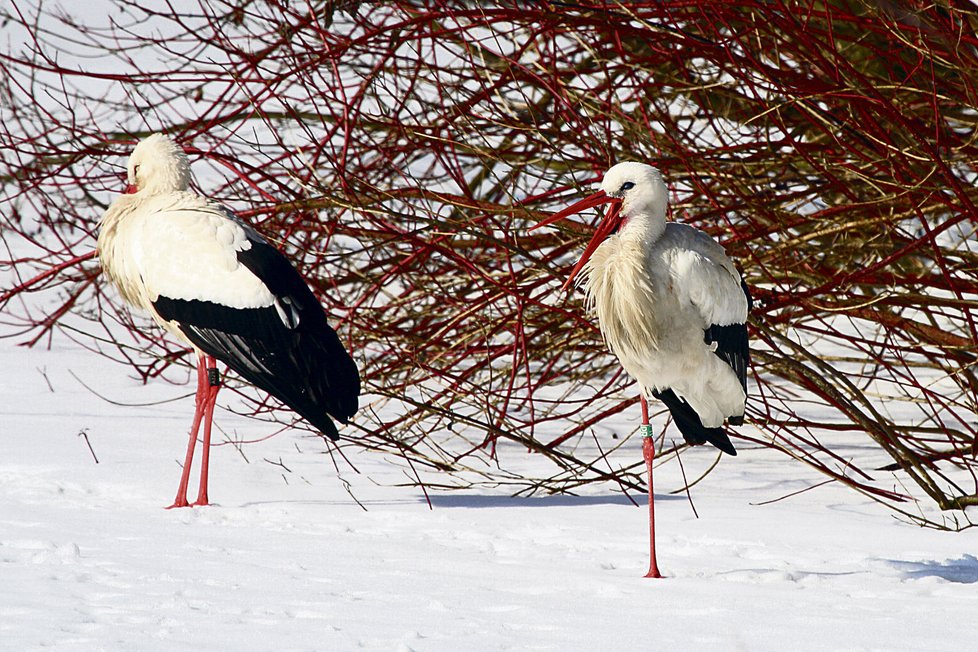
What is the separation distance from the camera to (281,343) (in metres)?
5.24

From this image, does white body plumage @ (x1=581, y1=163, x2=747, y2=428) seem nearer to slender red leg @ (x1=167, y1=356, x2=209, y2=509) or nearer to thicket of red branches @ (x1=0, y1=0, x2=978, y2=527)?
thicket of red branches @ (x1=0, y1=0, x2=978, y2=527)

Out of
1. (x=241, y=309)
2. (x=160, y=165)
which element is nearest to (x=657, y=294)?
(x=241, y=309)

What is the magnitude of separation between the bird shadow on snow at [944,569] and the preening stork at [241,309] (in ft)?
7.42

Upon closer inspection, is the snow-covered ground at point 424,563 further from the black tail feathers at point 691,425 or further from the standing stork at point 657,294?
the standing stork at point 657,294

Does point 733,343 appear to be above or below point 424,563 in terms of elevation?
above

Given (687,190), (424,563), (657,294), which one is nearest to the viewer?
(424,563)

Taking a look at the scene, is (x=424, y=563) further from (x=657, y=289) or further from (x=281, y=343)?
(x=281, y=343)

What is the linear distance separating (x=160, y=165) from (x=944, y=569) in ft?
12.0

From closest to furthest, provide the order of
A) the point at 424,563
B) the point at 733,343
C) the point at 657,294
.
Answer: the point at 424,563, the point at 657,294, the point at 733,343

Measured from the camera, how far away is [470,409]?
8.20 meters

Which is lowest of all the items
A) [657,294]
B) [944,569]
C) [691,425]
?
[944,569]

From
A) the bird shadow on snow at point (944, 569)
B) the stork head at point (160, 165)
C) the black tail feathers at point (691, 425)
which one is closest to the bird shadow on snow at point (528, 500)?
the black tail feathers at point (691, 425)

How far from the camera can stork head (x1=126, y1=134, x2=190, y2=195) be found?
5.64m

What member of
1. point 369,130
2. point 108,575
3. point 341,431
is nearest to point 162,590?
point 108,575
